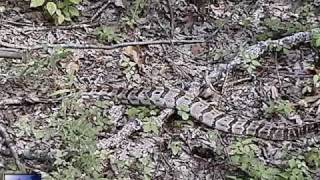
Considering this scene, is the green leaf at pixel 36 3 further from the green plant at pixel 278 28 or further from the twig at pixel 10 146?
the green plant at pixel 278 28

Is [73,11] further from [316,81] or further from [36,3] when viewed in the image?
[316,81]

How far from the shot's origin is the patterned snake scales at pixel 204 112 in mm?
4543

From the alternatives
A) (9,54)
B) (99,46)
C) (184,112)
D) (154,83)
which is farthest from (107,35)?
(184,112)

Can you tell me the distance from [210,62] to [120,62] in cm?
84

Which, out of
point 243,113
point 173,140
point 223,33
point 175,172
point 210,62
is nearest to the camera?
point 175,172

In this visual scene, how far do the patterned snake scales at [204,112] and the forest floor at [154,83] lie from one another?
A: 0.19 ft

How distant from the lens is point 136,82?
209 inches

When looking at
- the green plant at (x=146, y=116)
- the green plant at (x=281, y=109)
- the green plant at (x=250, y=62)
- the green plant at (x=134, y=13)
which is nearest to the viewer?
the green plant at (x=146, y=116)

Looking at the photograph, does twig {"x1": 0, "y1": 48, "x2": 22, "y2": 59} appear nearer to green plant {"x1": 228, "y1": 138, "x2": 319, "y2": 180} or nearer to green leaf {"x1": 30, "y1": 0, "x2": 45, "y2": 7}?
green leaf {"x1": 30, "y1": 0, "x2": 45, "y2": 7}

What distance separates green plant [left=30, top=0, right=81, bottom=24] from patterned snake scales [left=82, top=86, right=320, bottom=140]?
1181 millimetres

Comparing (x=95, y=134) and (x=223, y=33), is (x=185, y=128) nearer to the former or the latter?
(x=95, y=134)

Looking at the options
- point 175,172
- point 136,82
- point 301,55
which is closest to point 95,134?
point 175,172

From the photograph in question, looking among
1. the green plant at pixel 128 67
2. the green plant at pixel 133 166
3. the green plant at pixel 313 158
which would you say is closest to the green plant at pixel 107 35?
the green plant at pixel 128 67

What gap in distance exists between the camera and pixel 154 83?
17.5ft
